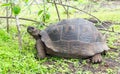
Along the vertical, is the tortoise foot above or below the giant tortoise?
below

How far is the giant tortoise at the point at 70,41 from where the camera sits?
403 cm

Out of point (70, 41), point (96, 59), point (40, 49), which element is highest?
point (70, 41)

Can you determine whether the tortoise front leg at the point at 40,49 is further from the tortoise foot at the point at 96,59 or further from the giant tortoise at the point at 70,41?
the tortoise foot at the point at 96,59

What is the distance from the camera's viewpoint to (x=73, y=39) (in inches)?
159

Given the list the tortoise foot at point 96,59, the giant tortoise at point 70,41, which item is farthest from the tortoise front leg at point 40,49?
the tortoise foot at point 96,59

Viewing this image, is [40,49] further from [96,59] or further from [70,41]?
[96,59]

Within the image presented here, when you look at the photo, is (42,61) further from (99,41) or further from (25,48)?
(99,41)

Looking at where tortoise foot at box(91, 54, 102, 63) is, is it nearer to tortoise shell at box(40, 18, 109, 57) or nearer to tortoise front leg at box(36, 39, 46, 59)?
tortoise shell at box(40, 18, 109, 57)

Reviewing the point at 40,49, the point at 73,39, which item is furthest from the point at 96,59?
the point at 40,49

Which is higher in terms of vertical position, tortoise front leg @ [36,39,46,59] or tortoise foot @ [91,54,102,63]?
tortoise front leg @ [36,39,46,59]

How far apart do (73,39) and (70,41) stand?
0.05m

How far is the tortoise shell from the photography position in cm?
403

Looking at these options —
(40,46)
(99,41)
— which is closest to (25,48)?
Result: (40,46)

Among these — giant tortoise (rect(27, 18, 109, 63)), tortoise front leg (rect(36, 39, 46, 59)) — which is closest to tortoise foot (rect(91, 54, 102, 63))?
giant tortoise (rect(27, 18, 109, 63))
